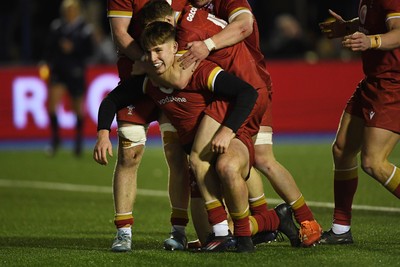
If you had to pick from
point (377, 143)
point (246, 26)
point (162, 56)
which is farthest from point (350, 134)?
point (162, 56)

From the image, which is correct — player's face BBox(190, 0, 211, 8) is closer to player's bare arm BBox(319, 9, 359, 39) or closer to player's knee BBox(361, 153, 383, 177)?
player's bare arm BBox(319, 9, 359, 39)

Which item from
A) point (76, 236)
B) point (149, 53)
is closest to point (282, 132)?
point (76, 236)

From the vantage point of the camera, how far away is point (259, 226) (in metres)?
7.91

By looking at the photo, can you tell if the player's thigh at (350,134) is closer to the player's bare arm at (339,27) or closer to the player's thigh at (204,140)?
the player's bare arm at (339,27)

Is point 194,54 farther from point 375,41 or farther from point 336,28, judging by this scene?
point 336,28

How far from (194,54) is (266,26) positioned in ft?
52.0

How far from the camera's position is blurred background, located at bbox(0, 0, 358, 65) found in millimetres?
20797

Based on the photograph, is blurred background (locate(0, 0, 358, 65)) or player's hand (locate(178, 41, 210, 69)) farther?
blurred background (locate(0, 0, 358, 65))

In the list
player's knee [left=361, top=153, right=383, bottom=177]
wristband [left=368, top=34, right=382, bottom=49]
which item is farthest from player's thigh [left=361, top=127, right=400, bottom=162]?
wristband [left=368, top=34, right=382, bottom=49]

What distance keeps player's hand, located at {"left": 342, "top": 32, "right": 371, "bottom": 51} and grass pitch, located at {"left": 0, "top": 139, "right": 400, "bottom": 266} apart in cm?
145

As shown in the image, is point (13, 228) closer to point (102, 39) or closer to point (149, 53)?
point (149, 53)

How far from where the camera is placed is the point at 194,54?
24.7ft

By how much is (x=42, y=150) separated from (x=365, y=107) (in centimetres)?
1133

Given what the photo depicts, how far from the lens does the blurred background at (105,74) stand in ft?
62.8
